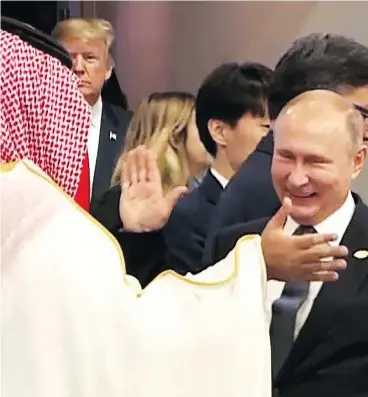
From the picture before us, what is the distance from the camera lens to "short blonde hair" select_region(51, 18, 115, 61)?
6.76 ft

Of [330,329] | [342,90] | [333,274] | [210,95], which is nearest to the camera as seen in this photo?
[333,274]

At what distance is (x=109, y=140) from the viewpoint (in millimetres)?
1970

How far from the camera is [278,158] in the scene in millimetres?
1001

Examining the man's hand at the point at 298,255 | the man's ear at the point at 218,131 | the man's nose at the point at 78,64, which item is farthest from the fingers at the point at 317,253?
the man's nose at the point at 78,64

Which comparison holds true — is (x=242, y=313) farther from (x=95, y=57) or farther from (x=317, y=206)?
(x=95, y=57)

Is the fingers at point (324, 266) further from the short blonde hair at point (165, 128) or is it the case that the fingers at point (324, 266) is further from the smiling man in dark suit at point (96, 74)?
the smiling man in dark suit at point (96, 74)

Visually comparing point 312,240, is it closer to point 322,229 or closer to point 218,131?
point 322,229

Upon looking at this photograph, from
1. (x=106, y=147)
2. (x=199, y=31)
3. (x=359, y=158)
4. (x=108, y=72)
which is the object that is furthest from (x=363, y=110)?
(x=199, y=31)

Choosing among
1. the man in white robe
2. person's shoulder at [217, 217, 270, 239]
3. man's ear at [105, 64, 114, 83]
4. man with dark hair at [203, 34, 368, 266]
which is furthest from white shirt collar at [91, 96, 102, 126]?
the man in white robe

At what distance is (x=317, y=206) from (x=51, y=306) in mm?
431

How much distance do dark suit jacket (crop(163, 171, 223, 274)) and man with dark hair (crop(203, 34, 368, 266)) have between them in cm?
5

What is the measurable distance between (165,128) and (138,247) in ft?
2.54

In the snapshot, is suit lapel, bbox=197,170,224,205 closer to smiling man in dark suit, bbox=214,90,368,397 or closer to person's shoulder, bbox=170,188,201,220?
person's shoulder, bbox=170,188,201,220

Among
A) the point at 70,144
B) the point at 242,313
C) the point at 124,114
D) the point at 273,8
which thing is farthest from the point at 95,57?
the point at 242,313
